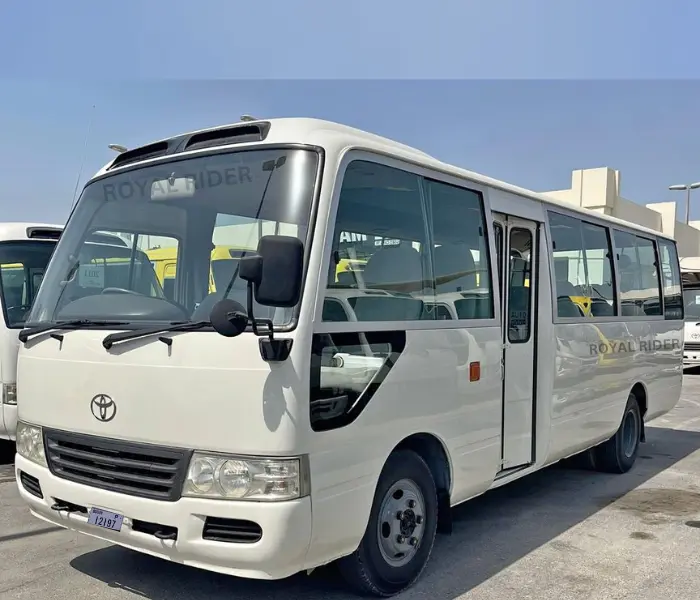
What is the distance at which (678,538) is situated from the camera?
550 cm

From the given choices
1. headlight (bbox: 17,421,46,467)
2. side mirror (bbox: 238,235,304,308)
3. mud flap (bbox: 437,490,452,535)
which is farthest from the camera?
mud flap (bbox: 437,490,452,535)

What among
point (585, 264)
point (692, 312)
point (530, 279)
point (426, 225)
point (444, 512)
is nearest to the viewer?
point (426, 225)

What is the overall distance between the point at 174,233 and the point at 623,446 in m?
5.77

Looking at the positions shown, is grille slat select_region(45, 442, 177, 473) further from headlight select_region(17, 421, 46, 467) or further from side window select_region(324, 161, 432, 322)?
side window select_region(324, 161, 432, 322)

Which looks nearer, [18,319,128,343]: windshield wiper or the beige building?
[18,319,128,343]: windshield wiper

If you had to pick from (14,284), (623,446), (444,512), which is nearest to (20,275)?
(14,284)

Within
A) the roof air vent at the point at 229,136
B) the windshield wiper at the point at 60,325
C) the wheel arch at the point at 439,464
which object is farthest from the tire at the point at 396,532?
the roof air vent at the point at 229,136

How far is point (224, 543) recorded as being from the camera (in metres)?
3.42

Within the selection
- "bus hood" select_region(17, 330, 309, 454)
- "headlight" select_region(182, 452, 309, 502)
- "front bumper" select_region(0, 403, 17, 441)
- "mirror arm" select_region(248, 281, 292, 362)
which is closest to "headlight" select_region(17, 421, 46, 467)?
"bus hood" select_region(17, 330, 309, 454)

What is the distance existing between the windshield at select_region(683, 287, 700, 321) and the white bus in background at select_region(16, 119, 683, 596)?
52.6ft

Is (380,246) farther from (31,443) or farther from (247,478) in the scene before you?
(31,443)

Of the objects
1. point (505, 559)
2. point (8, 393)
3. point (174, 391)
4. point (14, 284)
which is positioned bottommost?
point (505, 559)

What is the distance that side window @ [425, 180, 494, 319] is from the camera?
4.70 metres

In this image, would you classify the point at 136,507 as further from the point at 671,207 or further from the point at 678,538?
the point at 671,207
